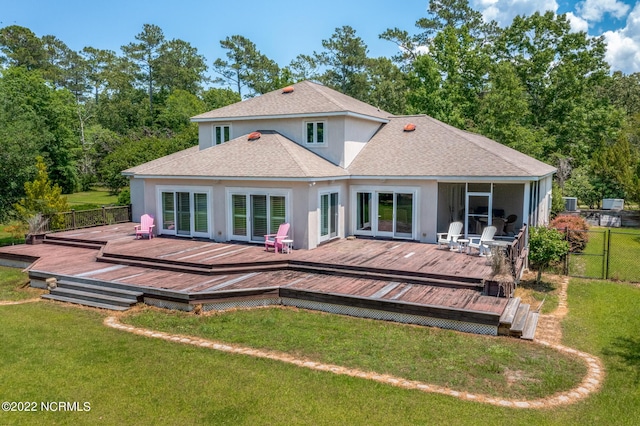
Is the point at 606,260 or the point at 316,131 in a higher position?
the point at 316,131

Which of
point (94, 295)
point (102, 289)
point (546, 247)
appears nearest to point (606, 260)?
point (546, 247)

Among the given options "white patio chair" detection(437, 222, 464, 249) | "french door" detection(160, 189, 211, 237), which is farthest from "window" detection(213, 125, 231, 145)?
"white patio chair" detection(437, 222, 464, 249)

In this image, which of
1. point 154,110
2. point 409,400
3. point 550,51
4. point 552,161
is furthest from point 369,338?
point 154,110

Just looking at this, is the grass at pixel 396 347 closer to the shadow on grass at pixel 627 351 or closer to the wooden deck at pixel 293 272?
the wooden deck at pixel 293 272

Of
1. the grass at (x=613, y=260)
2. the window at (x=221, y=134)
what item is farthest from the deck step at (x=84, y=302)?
the grass at (x=613, y=260)

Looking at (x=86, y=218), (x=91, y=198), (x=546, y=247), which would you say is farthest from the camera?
(x=91, y=198)

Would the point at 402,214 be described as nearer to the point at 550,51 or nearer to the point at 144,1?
the point at 144,1

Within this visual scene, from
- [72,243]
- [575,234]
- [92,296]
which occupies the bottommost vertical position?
[92,296]

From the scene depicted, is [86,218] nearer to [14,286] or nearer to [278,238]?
[14,286]

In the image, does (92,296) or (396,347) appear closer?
(396,347)
